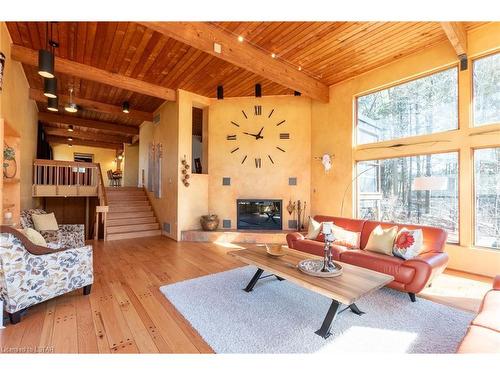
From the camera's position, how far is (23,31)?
333 centimetres

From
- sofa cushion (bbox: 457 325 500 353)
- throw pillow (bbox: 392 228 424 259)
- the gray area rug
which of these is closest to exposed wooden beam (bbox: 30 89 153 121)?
the gray area rug

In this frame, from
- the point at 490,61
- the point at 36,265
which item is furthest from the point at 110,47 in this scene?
the point at 490,61

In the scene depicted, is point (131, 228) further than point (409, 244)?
Yes

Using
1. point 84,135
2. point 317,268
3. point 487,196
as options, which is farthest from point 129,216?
point 487,196

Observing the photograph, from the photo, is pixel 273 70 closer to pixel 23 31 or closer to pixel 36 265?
pixel 23 31

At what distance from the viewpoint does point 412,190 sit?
416 cm

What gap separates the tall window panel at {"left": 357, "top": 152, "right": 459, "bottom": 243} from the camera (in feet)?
12.2

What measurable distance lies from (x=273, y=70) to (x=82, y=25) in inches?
111

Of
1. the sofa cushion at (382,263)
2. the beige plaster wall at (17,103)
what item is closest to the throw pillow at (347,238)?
the sofa cushion at (382,263)

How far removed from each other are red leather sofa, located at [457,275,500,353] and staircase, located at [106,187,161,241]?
242 inches

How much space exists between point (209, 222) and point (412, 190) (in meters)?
4.13

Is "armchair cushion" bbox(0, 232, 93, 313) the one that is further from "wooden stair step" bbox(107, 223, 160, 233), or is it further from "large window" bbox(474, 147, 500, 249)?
"large window" bbox(474, 147, 500, 249)

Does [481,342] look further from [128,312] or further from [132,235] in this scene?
[132,235]

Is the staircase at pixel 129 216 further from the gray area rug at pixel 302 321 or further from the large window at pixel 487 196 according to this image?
the large window at pixel 487 196
